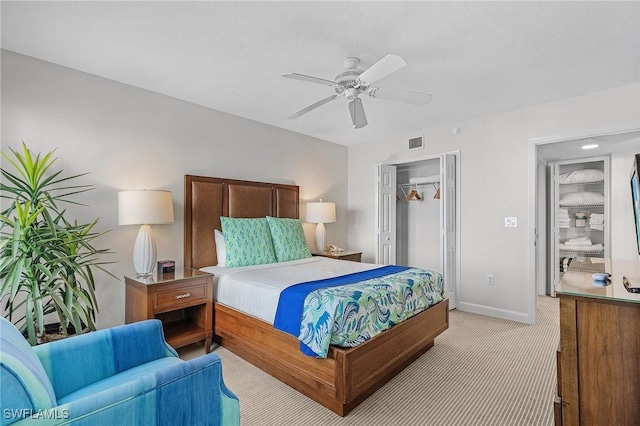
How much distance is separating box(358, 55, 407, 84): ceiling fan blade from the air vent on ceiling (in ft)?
8.59

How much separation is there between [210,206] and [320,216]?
1609mm

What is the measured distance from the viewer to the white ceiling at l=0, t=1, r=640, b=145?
198 centimetres

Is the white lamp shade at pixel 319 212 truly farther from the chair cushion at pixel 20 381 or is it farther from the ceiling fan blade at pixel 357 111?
the chair cushion at pixel 20 381

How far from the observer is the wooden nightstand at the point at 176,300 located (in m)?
2.60

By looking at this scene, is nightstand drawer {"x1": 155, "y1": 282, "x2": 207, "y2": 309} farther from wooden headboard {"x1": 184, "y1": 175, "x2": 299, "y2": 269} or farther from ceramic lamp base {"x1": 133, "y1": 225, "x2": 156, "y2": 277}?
wooden headboard {"x1": 184, "y1": 175, "x2": 299, "y2": 269}

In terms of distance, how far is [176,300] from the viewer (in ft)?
8.96

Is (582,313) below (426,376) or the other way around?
the other way around

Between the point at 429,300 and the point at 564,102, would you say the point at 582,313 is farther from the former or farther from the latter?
the point at 564,102

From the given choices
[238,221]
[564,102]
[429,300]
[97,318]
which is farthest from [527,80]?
[97,318]

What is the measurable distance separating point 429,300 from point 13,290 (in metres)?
2.99

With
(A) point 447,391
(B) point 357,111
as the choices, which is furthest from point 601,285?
(B) point 357,111

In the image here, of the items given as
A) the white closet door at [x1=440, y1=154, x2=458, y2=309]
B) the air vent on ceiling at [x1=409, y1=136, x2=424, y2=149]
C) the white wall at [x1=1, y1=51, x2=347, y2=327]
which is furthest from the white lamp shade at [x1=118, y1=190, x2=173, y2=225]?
the air vent on ceiling at [x1=409, y1=136, x2=424, y2=149]


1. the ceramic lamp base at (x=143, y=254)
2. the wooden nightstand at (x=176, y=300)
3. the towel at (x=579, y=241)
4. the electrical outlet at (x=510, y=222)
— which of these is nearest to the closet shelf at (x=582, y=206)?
the towel at (x=579, y=241)

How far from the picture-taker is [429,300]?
9.27 ft
